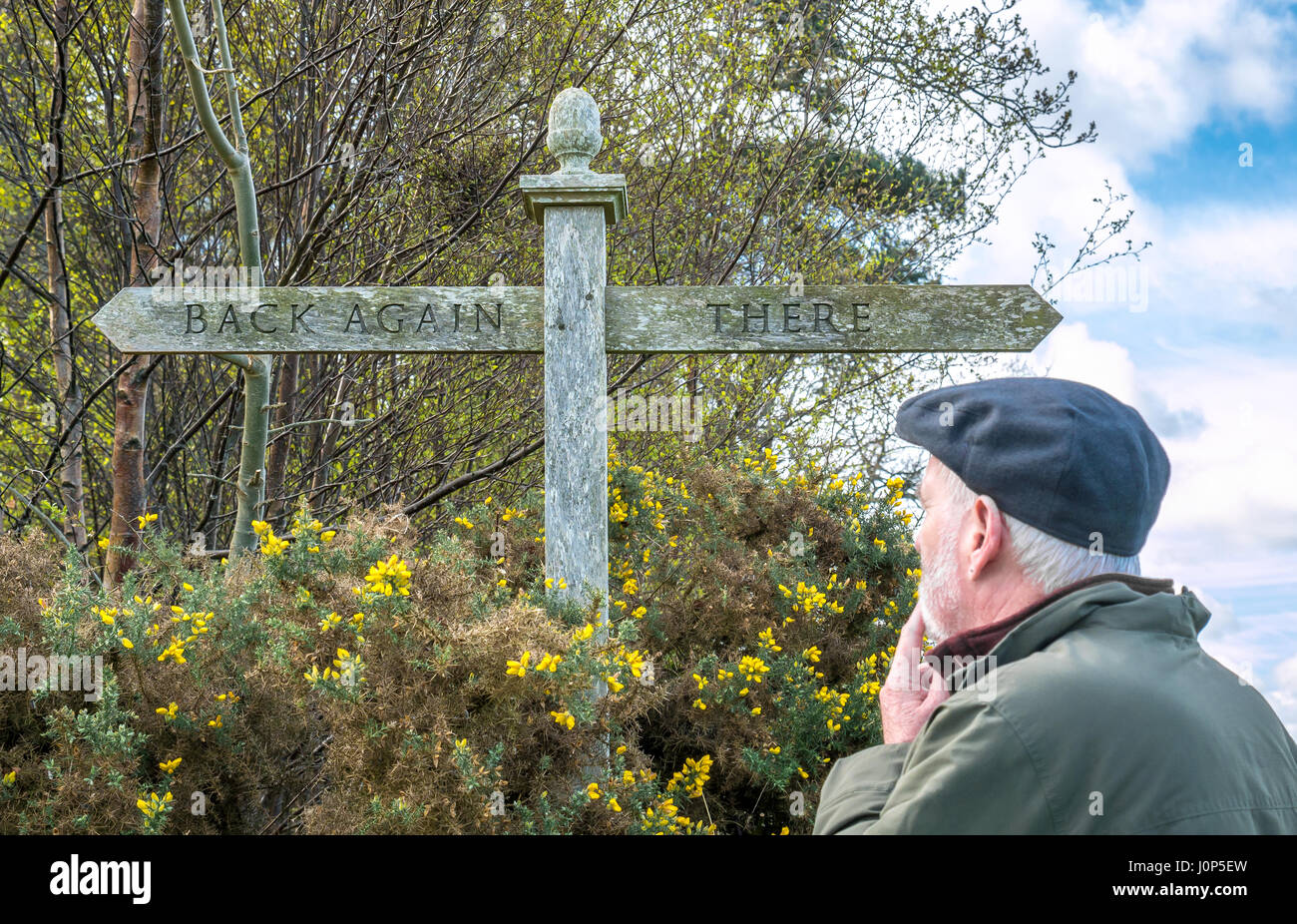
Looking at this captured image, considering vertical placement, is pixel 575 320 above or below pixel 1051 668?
above

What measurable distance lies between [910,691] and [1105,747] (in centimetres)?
49

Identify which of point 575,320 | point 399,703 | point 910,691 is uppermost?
point 575,320

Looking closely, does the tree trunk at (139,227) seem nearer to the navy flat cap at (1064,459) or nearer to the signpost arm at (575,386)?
the signpost arm at (575,386)

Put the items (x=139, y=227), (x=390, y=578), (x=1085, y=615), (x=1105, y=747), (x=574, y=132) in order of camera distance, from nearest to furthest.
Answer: (x=1105, y=747)
(x=1085, y=615)
(x=390, y=578)
(x=574, y=132)
(x=139, y=227)

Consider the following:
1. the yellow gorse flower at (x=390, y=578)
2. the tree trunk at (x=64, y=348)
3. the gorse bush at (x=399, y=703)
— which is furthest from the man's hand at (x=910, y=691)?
the tree trunk at (x=64, y=348)

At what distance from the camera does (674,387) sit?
21.5 feet

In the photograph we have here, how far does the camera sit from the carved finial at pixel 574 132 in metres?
3.99

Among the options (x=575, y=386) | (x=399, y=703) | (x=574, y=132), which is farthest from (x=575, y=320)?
(x=399, y=703)

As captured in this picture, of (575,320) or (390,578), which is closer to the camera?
(390,578)

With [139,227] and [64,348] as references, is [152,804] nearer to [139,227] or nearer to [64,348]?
[139,227]

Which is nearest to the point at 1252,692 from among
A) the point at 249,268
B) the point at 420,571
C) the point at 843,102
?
the point at 420,571

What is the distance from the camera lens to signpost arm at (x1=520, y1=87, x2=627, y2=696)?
3822mm

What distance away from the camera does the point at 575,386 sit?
150 inches
